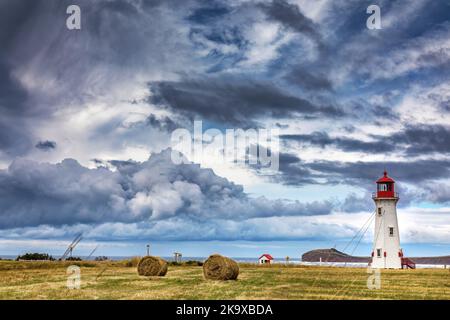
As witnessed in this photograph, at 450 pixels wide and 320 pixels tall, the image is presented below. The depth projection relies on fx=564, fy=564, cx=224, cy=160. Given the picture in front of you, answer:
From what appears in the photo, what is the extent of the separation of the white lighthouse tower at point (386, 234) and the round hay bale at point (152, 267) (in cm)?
3454

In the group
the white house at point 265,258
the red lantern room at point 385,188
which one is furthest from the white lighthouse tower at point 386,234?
the white house at point 265,258

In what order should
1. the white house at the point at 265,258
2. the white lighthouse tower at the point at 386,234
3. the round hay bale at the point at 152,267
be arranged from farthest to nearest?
1. the white house at the point at 265,258
2. the white lighthouse tower at the point at 386,234
3. the round hay bale at the point at 152,267

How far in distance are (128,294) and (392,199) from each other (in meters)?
49.2

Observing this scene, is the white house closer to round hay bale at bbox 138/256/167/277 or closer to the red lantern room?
the red lantern room

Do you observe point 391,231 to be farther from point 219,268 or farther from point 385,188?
point 219,268

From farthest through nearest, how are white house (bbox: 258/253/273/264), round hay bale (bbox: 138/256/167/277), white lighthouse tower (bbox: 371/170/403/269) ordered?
1. white house (bbox: 258/253/273/264)
2. white lighthouse tower (bbox: 371/170/403/269)
3. round hay bale (bbox: 138/256/167/277)

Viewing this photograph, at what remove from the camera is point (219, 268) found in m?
33.6

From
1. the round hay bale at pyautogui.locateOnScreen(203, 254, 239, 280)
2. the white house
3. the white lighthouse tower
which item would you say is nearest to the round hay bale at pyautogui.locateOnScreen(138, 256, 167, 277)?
the round hay bale at pyautogui.locateOnScreen(203, 254, 239, 280)

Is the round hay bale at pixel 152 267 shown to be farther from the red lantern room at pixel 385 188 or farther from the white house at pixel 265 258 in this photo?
the white house at pixel 265 258

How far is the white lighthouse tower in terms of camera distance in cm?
6481

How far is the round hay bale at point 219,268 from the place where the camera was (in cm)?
3341
